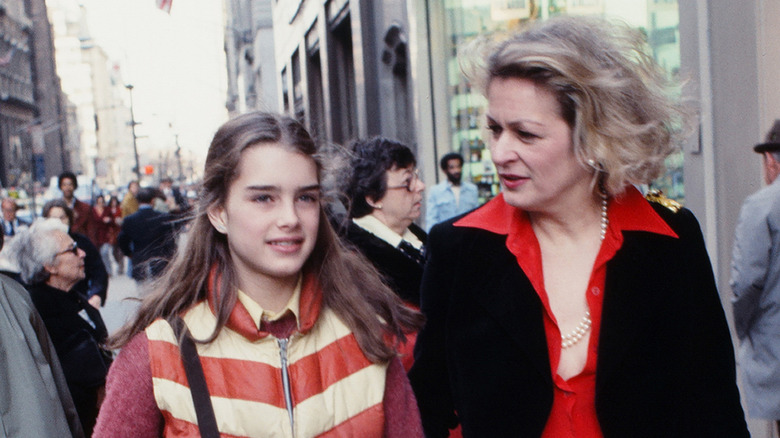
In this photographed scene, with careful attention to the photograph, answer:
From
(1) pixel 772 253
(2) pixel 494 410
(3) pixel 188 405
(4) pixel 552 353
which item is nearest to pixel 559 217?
(4) pixel 552 353

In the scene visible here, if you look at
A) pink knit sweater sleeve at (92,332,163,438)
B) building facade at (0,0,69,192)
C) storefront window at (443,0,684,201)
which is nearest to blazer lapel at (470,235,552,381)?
pink knit sweater sleeve at (92,332,163,438)

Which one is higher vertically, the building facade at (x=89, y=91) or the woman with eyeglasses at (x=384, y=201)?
the building facade at (x=89, y=91)

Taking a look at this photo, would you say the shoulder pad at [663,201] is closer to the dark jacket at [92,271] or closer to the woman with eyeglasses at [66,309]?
the woman with eyeglasses at [66,309]

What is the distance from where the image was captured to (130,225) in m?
11.0

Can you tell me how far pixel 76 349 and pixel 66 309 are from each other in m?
0.36

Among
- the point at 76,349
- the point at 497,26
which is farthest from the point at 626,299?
the point at 497,26

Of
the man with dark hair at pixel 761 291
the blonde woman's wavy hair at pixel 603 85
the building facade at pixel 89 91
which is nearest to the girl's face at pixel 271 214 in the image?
the blonde woman's wavy hair at pixel 603 85

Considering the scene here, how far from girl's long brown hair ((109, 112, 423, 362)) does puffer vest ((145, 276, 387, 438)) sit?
0.14ft

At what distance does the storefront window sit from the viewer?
269 inches

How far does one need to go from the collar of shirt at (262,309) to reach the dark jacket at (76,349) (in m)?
2.50

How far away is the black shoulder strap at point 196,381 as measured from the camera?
2004 millimetres

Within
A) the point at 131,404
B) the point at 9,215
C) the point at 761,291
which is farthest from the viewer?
the point at 9,215

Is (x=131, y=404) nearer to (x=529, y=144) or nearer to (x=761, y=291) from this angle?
(x=529, y=144)

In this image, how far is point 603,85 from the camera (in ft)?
7.13
